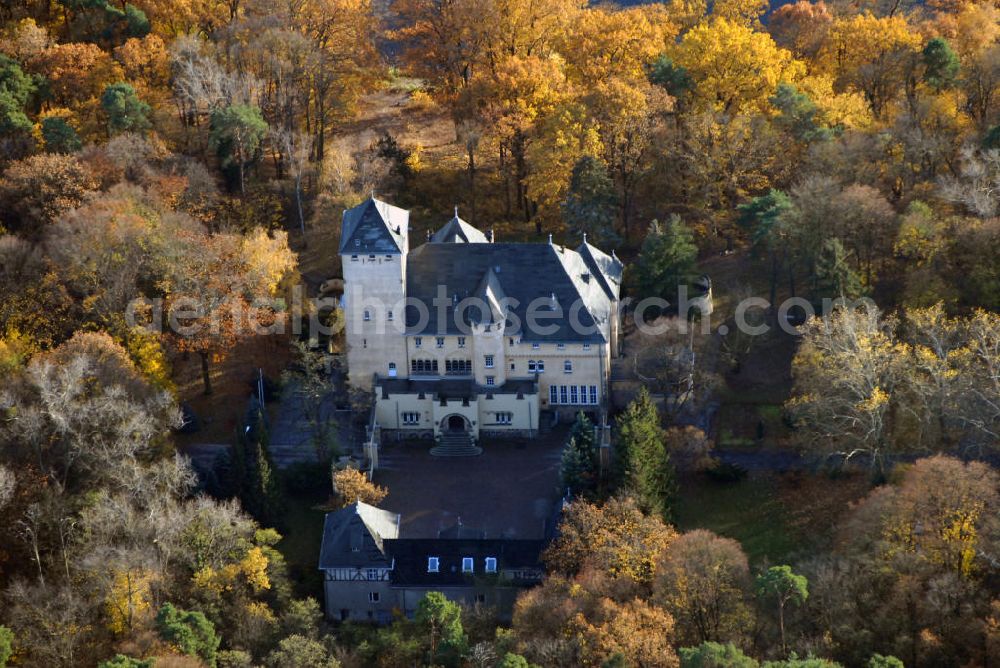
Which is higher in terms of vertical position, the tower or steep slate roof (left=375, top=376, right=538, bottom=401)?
the tower

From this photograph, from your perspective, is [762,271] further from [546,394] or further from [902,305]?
[546,394]

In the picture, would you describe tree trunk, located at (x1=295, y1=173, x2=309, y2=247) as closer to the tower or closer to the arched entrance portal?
the tower

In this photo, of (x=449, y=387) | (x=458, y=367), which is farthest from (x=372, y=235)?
(x=449, y=387)

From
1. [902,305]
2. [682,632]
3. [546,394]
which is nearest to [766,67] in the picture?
[902,305]

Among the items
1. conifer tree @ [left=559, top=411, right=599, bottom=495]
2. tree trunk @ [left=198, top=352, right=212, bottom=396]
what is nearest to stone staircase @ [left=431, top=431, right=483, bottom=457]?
conifer tree @ [left=559, top=411, right=599, bottom=495]

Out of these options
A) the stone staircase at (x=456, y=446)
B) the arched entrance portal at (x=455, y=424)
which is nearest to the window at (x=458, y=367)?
the arched entrance portal at (x=455, y=424)

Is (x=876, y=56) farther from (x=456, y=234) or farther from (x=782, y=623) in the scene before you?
(x=782, y=623)
